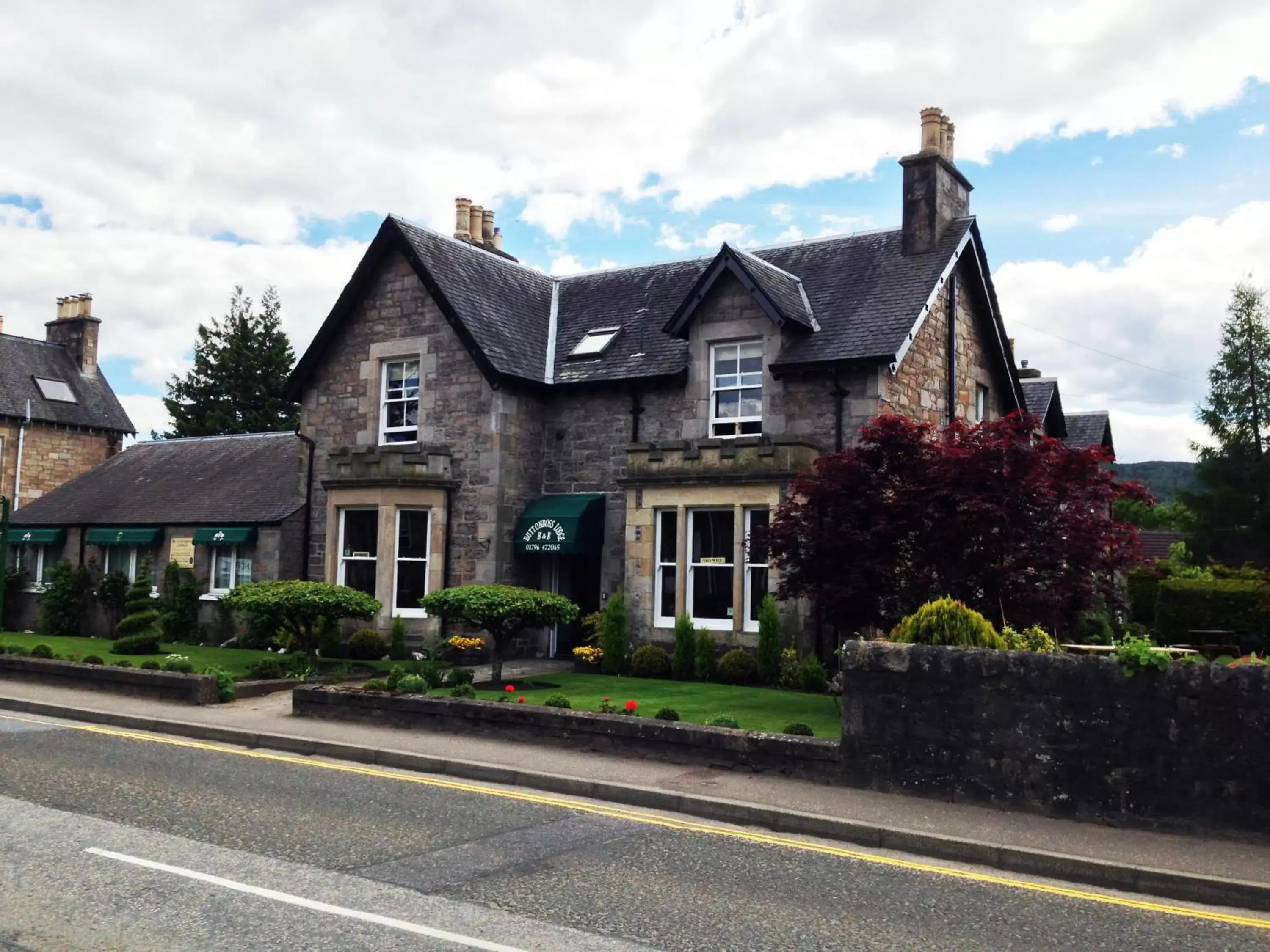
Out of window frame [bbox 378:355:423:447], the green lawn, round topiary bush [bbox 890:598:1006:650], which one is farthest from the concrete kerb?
window frame [bbox 378:355:423:447]

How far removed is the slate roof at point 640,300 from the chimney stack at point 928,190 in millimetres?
297

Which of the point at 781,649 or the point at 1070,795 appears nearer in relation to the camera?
the point at 1070,795

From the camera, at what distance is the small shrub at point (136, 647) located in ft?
75.9

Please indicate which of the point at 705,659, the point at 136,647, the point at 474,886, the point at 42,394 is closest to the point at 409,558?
the point at 136,647

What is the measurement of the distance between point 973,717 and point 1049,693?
0.74 meters

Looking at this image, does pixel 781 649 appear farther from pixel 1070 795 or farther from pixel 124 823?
pixel 124 823

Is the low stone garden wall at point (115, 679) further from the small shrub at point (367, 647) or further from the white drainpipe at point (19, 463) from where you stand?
the white drainpipe at point (19, 463)

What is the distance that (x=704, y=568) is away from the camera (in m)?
20.6

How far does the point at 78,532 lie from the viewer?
3111 cm

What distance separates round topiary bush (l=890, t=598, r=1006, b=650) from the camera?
11164 mm

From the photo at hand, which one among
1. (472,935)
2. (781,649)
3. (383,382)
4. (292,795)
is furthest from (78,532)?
(472,935)

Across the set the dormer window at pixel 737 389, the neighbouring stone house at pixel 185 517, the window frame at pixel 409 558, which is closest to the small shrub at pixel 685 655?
the dormer window at pixel 737 389

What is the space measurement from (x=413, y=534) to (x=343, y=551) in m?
1.72

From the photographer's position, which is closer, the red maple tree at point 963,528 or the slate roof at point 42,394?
the red maple tree at point 963,528
